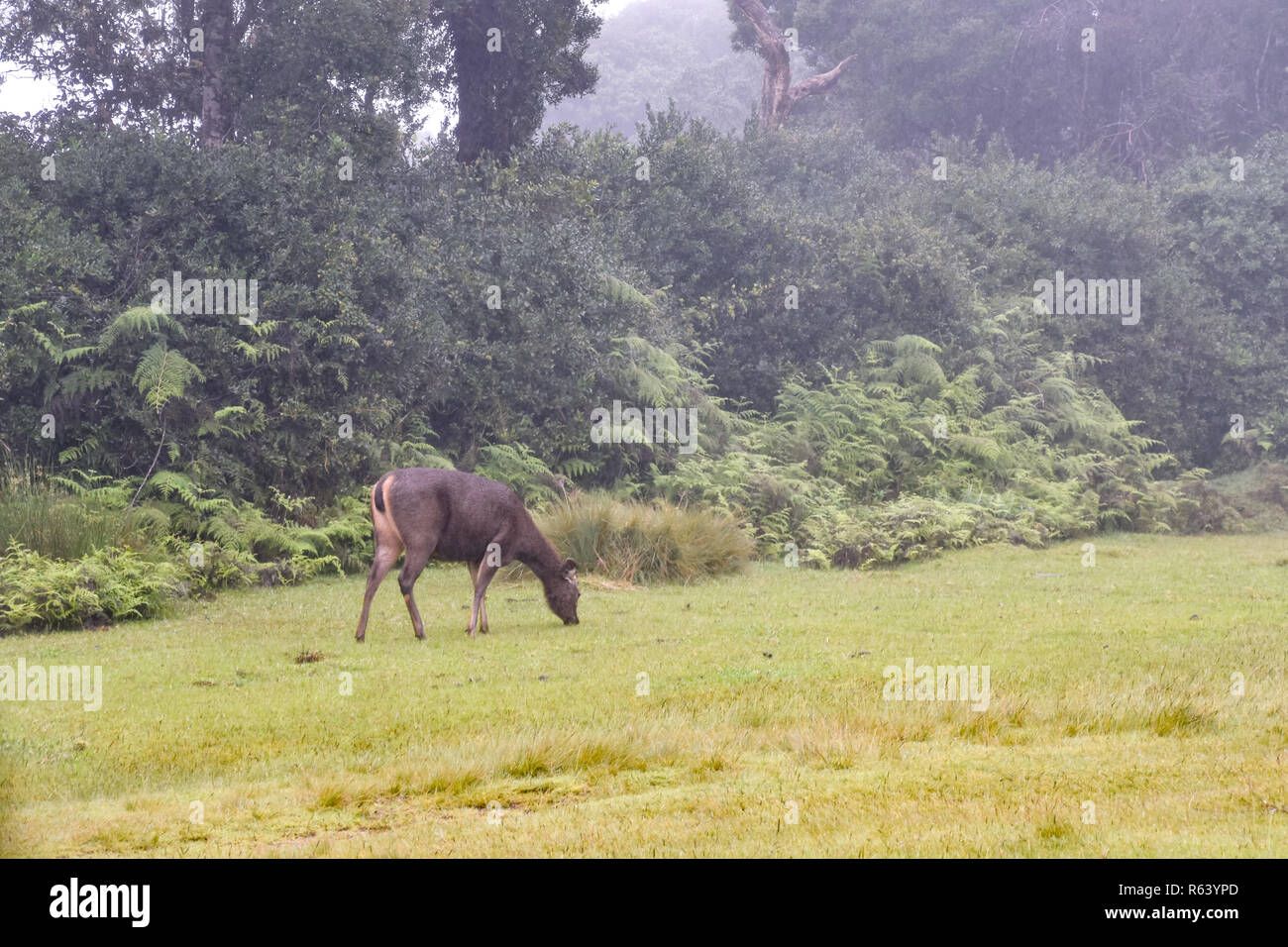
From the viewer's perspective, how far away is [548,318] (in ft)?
69.3

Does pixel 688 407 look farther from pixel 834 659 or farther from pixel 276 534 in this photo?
pixel 834 659

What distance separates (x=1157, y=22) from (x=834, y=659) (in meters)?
38.6

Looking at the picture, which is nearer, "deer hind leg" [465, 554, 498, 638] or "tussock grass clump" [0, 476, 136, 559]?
"deer hind leg" [465, 554, 498, 638]

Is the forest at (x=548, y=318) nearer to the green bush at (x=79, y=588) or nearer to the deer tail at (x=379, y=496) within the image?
the green bush at (x=79, y=588)

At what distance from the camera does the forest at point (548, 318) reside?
1628 centimetres

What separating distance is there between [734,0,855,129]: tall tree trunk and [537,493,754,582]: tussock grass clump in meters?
22.6

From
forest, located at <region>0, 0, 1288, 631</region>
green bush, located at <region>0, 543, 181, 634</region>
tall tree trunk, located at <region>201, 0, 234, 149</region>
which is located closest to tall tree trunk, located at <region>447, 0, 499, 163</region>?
forest, located at <region>0, 0, 1288, 631</region>

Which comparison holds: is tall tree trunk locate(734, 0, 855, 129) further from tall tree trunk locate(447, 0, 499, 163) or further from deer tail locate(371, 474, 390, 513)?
deer tail locate(371, 474, 390, 513)

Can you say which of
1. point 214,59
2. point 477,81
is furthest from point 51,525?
point 477,81

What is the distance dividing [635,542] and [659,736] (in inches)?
345

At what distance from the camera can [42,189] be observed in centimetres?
1809

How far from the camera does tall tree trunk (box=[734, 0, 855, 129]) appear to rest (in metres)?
36.8

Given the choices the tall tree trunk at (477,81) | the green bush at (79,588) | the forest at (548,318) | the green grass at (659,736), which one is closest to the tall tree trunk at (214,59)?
the forest at (548,318)
